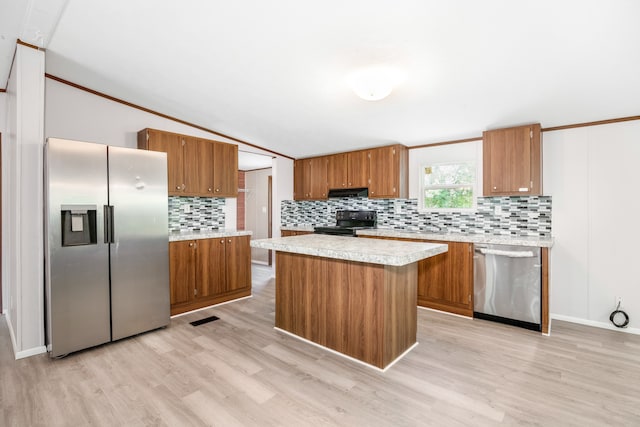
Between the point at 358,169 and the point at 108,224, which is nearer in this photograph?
the point at 108,224

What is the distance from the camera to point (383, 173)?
4535 millimetres

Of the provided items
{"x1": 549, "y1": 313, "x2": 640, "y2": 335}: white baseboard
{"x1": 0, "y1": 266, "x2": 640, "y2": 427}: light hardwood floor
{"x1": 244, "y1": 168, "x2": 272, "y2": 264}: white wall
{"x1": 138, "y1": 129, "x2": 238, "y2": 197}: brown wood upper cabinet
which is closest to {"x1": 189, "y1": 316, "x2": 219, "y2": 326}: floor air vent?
{"x1": 0, "y1": 266, "x2": 640, "y2": 427}: light hardwood floor

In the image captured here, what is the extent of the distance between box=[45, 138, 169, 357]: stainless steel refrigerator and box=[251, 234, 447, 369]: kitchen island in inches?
47.7

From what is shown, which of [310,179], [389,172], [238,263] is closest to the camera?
[238,263]

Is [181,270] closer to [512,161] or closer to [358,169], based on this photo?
[358,169]

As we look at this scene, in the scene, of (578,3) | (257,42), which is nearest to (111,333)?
(257,42)

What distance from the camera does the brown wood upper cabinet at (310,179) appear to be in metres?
5.30

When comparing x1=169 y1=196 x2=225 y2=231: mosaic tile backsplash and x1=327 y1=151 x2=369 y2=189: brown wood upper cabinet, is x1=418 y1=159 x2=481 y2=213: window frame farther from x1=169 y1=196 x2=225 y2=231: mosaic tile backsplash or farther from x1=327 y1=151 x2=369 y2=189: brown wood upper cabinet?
x1=169 y1=196 x2=225 y2=231: mosaic tile backsplash

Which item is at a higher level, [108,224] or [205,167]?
[205,167]

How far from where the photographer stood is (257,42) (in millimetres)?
2377

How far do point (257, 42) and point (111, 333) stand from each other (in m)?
2.82

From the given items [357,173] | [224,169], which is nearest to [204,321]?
[224,169]

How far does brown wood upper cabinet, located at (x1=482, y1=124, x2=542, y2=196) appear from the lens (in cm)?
336

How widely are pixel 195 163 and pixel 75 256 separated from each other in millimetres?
1768
